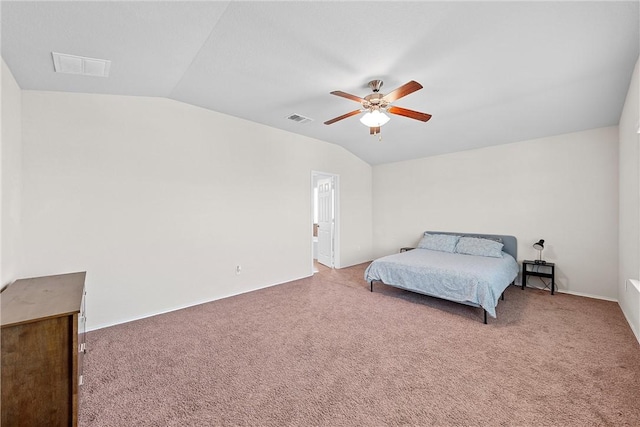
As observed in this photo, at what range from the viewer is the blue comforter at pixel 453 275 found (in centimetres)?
306

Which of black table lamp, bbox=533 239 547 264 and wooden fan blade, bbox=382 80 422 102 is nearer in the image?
wooden fan blade, bbox=382 80 422 102

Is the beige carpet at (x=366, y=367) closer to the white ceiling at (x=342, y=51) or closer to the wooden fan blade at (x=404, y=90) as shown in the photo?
the wooden fan blade at (x=404, y=90)

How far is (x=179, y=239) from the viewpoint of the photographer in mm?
3449

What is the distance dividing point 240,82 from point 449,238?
13.8ft

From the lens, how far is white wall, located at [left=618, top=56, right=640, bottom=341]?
2.54 metres

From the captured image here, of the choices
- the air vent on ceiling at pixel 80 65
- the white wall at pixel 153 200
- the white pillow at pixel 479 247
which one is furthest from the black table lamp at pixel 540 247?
the air vent on ceiling at pixel 80 65

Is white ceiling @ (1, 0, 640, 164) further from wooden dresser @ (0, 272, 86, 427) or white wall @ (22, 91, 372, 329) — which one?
wooden dresser @ (0, 272, 86, 427)

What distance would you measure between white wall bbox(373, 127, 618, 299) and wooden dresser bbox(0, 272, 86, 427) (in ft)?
17.9

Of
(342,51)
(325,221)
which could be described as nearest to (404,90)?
(342,51)

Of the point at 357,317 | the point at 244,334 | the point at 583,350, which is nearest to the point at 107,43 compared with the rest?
the point at 244,334

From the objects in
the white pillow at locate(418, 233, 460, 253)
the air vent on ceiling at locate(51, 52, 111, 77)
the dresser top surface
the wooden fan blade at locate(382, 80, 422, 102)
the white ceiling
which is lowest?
the dresser top surface

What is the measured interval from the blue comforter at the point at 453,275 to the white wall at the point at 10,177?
3.86 m

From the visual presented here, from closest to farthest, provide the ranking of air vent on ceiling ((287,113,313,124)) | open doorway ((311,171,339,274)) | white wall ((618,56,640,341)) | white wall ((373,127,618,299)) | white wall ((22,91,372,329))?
1. white wall ((618,56,640,341))
2. white wall ((22,91,372,329))
3. white wall ((373,127,618,299))
4. air vent on ceiling ((287,113,313,124))
5. open doorway ((311,171,339,274))

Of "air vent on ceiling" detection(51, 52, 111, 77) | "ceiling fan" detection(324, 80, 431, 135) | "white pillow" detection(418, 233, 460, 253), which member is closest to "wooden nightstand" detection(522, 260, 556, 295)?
"white pillow" detection(418, 233, 460, 253)
